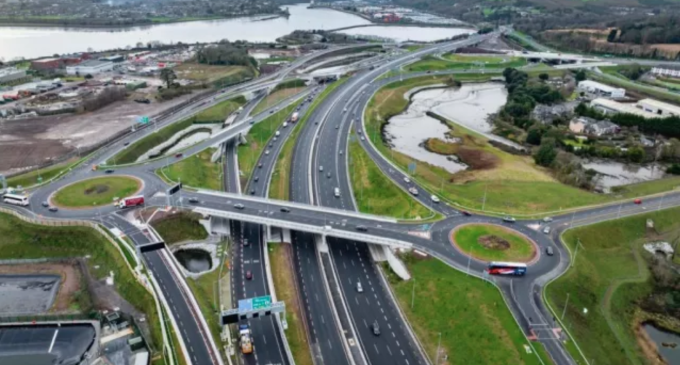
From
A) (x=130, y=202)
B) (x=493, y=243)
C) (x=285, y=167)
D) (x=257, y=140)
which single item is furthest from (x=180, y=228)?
(x=257, y=140)

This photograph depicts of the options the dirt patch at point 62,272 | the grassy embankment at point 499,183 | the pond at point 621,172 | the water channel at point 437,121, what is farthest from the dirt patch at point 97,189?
the pond at point 621,172

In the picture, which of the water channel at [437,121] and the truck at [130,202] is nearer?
the truck at [130,202]

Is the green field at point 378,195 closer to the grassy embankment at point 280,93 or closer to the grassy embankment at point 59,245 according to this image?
the grassy embankment at point 59,245

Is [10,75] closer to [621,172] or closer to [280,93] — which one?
[280,93]

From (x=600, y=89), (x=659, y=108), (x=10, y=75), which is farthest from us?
(x=600, y=89)

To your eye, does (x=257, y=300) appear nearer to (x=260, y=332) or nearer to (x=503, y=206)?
(x=260, y=332)

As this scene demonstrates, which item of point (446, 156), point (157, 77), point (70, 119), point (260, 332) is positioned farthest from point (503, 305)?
point (157, 77)
